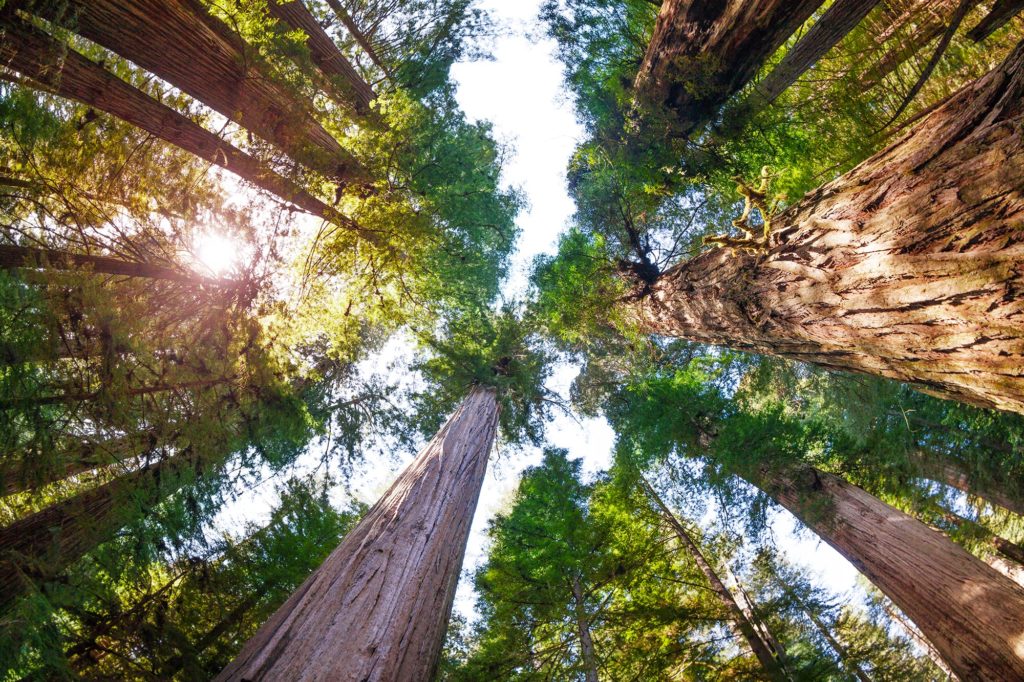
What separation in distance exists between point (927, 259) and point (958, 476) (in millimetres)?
7810

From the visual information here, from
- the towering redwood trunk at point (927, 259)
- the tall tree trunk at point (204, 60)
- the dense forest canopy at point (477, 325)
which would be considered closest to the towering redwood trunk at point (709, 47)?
the dense forest canopy at point (477, 325)

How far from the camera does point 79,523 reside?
337cm

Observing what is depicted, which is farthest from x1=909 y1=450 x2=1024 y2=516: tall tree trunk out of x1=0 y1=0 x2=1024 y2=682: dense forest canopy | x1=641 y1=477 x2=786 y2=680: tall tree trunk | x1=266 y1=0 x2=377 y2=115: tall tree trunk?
x1=266 y1=0 x2=377 y2=115: tall tree trunk

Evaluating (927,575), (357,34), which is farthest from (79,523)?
(357,34)

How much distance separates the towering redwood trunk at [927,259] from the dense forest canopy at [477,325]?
0.02 meters

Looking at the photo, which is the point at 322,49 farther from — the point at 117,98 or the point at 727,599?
the point at 727,599

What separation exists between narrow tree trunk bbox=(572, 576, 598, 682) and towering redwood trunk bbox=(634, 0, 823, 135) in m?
6.08

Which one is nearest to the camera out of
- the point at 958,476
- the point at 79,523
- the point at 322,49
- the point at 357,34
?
the point at 79,523

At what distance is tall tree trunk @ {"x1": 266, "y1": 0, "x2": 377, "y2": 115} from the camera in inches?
203

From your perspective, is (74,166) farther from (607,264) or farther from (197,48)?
(607,264)

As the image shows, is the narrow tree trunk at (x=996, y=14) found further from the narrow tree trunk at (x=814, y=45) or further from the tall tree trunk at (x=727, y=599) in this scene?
the tall tree trunk at (x=727, y=599)

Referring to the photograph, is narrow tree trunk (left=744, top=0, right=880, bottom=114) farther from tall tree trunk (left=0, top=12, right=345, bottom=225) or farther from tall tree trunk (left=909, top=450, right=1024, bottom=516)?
tall tree trunk (left=909, top=450, right=1024, bottom=516)

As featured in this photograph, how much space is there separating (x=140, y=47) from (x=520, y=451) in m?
8.21

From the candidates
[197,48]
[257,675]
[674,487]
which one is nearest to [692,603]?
[674,487]
